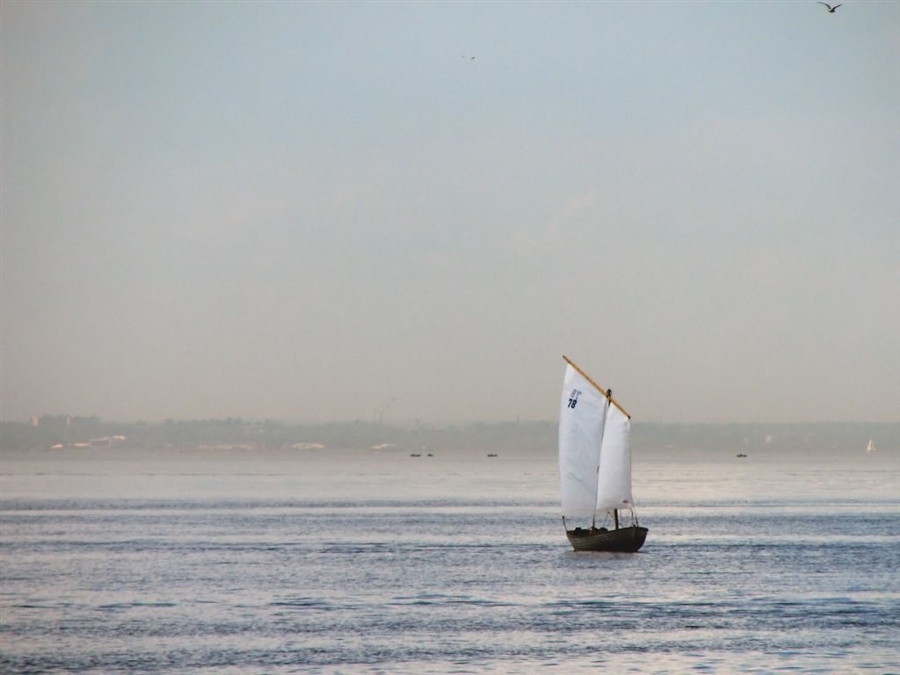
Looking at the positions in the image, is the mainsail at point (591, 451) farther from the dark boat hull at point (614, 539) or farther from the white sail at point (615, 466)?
the dark boat hull at point (614, 539)

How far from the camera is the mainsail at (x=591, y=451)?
9494cm

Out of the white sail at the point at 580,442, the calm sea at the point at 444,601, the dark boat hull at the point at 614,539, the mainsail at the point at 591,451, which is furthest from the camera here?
the white sail at the point at 580,442

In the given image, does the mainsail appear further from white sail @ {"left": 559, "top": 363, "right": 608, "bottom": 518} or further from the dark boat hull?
the dark boat hull

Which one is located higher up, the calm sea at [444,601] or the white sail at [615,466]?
the white sail at [615,466]

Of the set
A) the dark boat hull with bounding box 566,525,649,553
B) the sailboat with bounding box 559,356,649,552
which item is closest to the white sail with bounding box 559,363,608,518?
the sailboat with bounding box 559,356,649,552

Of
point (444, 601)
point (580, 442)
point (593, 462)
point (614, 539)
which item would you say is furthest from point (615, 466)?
point (444, 601)

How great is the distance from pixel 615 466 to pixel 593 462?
226 cm

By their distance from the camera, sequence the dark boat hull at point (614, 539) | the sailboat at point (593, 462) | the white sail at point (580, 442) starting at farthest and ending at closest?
1. the white sail at point (580, 442)
2. the sailboat at point (593, 462)
3. the dark boat hull at point (614, 539)

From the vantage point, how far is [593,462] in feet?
318

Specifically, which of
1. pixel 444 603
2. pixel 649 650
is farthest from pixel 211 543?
pixel 649 650

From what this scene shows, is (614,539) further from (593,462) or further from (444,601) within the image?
(444,601)

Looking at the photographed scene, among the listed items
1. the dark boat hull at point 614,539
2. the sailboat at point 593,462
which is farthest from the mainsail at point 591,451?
the dark boat hull at point 614,539

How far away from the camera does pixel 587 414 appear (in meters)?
97.6

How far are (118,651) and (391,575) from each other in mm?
29864
